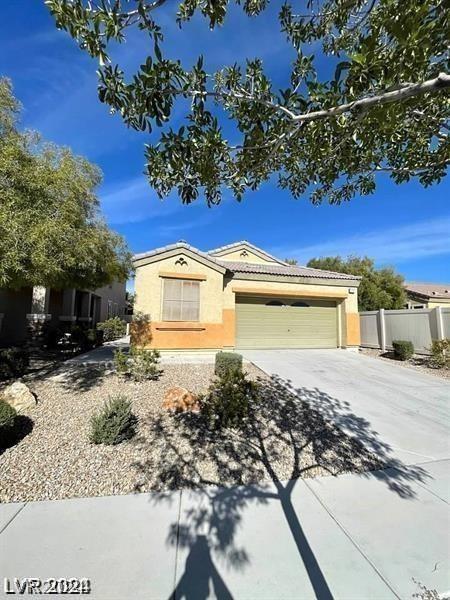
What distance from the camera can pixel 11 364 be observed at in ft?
28.5

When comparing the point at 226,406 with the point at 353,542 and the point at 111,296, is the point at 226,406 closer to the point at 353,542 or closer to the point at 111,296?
the point at 353,542

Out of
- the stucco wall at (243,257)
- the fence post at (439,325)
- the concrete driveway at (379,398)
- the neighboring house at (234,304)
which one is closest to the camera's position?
the concrete driveway at (379,398)

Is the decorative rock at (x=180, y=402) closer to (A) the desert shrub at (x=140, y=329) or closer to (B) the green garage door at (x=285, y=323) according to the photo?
(A) the desert shrub at (x=140, y=329)

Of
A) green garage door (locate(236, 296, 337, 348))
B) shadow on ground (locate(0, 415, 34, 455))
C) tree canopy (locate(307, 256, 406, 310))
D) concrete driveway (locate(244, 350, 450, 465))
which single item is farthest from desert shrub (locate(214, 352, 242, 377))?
tree canopy (locate(307, 256, 406, 310))

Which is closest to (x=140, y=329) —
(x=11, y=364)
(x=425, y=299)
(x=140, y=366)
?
(x=140, y=366)

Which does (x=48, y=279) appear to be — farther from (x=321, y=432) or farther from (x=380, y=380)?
(x=380, y=380)

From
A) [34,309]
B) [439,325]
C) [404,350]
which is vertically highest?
[34,309]

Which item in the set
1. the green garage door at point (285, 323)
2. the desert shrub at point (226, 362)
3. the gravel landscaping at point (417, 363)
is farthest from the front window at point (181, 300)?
the gravel landscaping at point (417, 363)

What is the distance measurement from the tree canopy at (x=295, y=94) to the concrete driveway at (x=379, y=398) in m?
4.75

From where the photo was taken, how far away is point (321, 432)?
547 cm

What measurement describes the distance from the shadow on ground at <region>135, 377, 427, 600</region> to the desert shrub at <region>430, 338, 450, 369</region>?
6.89 m

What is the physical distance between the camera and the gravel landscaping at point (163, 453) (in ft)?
12.8

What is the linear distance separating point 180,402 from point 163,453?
5.77 ft

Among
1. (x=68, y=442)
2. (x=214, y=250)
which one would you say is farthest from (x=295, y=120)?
(x=214, y=250)
